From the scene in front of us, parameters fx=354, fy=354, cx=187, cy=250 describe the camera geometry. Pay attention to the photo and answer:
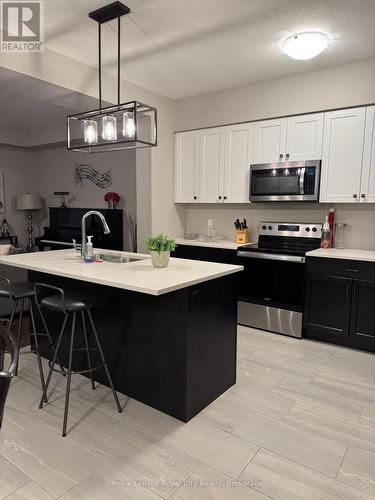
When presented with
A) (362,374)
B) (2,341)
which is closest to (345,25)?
(362,374)

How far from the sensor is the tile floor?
1689 millimetres

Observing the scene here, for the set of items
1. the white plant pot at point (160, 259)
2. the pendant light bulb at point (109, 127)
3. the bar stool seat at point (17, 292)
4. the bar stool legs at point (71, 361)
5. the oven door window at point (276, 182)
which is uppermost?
the pendant light bulb at point (109, 127)

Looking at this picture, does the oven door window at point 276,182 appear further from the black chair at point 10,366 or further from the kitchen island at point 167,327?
the black chair at point 10,366

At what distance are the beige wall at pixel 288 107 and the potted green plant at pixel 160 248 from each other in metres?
2.13

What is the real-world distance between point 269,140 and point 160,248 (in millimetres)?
2186

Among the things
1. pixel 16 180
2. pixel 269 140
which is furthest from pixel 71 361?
pixel 16 180

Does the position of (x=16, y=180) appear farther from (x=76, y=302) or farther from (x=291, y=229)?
(x=76, y=302)

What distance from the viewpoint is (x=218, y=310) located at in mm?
2418

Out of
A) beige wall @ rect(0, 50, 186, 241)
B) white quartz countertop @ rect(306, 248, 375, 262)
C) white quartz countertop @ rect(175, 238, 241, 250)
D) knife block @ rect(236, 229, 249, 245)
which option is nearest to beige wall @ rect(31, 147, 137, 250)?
beige wall @ rect(0, 50, 186, 241)

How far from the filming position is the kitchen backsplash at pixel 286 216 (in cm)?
367

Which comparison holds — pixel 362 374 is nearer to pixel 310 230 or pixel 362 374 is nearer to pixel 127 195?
pixel 310 230

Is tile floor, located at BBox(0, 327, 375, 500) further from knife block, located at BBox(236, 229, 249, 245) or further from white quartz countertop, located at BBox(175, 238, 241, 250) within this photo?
knife block, located at BBox(236, 229, 249, 245)

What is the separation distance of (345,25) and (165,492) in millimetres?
3202

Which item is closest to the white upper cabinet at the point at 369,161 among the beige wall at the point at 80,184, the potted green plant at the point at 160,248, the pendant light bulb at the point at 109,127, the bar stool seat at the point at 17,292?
the potted green plant at the point at 160,248
